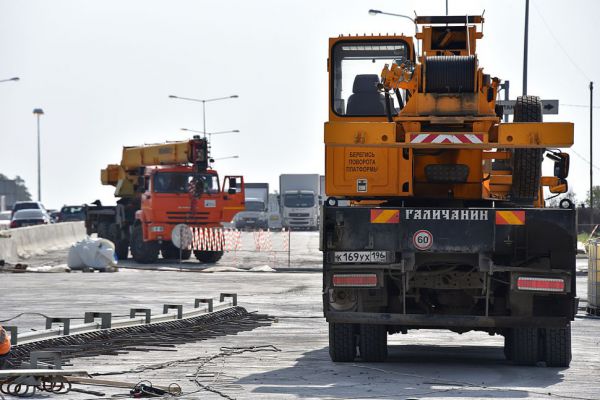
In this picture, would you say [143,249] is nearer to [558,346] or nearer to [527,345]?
[527,345]

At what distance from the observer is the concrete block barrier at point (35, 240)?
45.9 m

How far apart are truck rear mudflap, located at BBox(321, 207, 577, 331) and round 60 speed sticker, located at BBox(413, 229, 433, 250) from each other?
10 millimetres

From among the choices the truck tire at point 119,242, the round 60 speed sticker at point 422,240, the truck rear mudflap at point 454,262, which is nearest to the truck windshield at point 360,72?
the truck rear mudflap at point 454,262

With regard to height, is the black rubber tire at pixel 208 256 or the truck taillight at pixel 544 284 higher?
the truck taillight at pixel 544 284

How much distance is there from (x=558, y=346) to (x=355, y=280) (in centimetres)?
231

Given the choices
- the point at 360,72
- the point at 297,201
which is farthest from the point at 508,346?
the point at 297,201

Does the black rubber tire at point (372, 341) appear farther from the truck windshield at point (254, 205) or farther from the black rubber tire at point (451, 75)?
the truck windshield at point (254, 205)

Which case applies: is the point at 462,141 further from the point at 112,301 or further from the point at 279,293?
the point at 279,293

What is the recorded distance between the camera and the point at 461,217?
14234mm

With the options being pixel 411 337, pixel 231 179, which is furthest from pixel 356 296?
pixel 231 179

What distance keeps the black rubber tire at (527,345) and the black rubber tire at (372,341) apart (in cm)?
140

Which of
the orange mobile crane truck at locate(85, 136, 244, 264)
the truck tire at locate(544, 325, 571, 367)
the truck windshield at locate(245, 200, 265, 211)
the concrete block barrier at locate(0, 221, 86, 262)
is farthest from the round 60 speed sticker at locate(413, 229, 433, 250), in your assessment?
the truck windshield at locate(245, 200, 265, 211)

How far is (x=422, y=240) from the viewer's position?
14.2m

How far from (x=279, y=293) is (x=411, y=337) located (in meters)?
10.0
